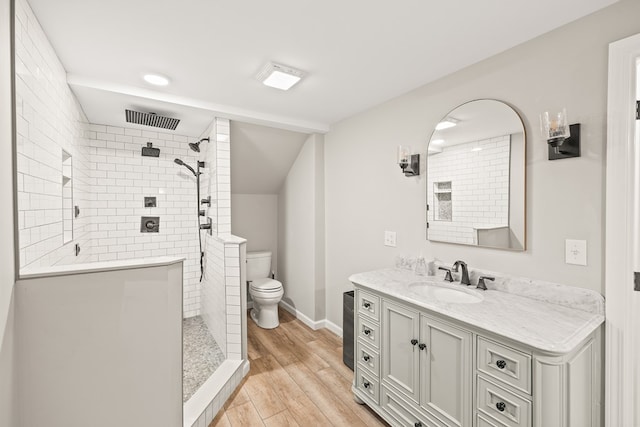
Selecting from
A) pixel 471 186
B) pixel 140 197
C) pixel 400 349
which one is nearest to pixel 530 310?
pixel 400 349

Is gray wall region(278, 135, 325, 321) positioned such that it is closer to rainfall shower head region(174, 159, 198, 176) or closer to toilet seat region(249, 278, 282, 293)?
toilet seat region(249, 278, 282, 293)

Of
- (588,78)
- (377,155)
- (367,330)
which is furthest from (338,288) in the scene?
(588,78)

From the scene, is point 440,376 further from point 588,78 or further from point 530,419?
point 588,78

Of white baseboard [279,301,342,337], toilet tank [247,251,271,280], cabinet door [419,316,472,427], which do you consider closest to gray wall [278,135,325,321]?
white baseboard [279,301,342,337]

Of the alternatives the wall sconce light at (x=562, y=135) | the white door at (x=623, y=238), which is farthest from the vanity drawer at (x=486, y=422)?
the wall sconce light at (x=562, y=135)

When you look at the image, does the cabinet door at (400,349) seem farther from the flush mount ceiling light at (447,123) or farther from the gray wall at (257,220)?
the gray wall at (257,220)

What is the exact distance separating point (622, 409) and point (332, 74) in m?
2.45

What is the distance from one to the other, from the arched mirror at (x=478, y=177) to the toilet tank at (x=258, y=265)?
7.57 feet

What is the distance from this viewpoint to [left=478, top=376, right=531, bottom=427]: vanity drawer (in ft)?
4.01

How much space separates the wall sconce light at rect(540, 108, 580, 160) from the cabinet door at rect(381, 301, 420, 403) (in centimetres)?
117

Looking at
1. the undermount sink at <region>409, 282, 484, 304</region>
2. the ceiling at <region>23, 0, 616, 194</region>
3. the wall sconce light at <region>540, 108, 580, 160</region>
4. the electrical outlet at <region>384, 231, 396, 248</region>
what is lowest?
the undermount sink at <region>409, 282, 484, 304</region>

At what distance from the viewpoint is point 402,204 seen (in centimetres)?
251

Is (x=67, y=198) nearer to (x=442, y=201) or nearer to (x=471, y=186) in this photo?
(x=442, y=201)

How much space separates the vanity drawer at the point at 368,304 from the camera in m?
1.95
